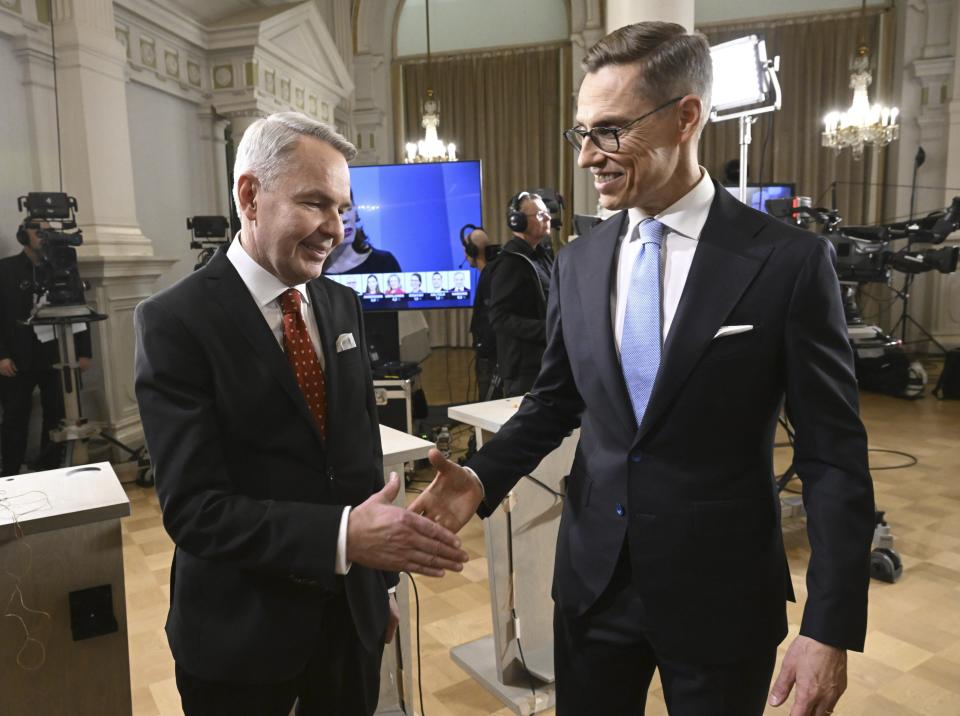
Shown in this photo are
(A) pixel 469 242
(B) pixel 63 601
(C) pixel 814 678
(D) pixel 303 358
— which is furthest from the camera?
(A) pixel 469 242

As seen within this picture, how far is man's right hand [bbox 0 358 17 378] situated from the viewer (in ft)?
13.5

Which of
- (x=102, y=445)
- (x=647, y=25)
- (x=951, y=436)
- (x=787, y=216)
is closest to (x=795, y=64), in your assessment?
(x=951, y=436)

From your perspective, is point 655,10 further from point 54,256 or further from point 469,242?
point 54,256

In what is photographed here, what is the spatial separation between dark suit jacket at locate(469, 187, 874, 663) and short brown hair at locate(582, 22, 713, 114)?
176mm

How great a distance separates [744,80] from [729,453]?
6.23ft

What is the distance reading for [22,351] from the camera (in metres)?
4.25

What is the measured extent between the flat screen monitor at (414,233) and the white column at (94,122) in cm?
163

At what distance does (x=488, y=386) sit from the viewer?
174 inches

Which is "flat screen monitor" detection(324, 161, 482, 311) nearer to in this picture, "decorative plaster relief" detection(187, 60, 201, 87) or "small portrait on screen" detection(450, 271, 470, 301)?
"small portrait on screen" detection(450, 271, 470, 301)

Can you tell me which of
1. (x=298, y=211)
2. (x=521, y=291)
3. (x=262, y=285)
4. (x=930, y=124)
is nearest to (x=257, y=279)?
(x=262, y=285)

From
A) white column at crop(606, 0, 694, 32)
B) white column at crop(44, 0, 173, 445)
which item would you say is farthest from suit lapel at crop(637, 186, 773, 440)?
white column at crop(44, 0, 173, 445)

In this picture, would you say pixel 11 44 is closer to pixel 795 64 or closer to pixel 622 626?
pixel 622 626

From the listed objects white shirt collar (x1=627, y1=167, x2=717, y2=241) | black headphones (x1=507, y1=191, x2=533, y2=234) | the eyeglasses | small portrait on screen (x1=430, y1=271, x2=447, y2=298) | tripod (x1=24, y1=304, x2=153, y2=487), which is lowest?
tripod (x1=24, y1=304, x2=153, y2=487)

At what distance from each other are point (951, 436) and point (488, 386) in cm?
340
